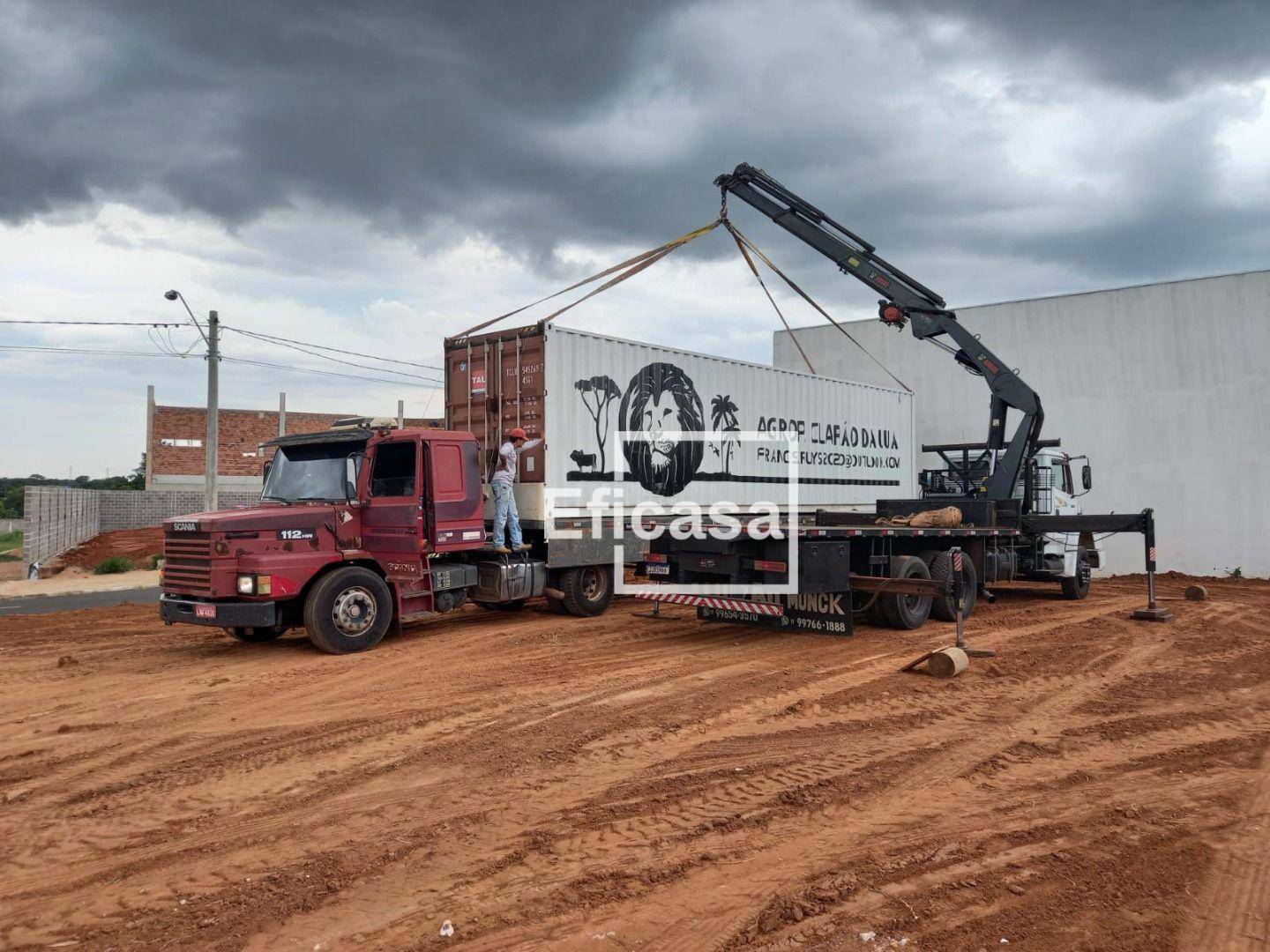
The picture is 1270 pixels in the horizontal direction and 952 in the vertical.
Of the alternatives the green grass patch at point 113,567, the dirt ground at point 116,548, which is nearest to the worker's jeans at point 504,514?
the green grass patch at point 113,567

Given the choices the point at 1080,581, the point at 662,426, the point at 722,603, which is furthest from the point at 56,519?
the point at 1080,581

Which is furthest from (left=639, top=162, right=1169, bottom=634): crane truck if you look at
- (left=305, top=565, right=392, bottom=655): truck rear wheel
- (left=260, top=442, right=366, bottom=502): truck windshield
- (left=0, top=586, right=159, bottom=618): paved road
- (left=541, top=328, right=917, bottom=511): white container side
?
(left=0, top=586, right=159, bottom=618): paved road

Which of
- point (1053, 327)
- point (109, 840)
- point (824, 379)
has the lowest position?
point (109, 840)

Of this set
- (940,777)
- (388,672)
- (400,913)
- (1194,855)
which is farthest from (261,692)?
(1194,855)

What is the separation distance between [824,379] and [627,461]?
20.0 ft

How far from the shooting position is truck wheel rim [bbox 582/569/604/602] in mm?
12750

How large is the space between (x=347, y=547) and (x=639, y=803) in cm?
626

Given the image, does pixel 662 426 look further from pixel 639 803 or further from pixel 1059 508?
pixel 639 803

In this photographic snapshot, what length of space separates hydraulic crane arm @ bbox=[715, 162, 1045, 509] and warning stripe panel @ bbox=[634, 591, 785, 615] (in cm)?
638

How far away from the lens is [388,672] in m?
8.82

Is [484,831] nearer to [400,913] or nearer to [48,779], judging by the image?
[400,913]

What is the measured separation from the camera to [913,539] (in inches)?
459

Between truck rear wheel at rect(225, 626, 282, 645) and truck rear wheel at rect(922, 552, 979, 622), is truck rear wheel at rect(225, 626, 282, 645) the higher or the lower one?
the lower one
